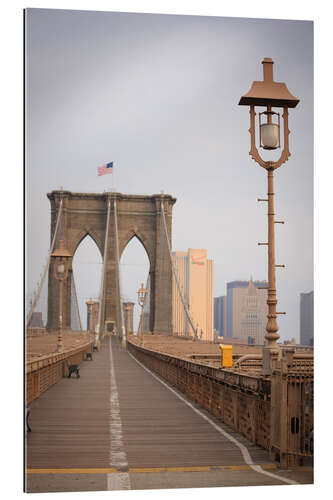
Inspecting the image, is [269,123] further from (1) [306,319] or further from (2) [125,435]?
(2) [125,435]

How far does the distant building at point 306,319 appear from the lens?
1007cm

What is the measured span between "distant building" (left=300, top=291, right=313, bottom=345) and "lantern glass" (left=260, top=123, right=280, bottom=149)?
2287 millimetres

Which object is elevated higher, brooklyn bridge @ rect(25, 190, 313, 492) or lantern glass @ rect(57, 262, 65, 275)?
lantern glass @ rect(57, 262, 65, 275)

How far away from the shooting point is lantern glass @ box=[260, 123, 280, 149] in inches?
395

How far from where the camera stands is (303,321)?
10266mm

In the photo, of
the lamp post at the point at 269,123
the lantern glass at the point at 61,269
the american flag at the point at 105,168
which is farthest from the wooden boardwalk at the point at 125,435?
the lantern glass at the point at 61,269

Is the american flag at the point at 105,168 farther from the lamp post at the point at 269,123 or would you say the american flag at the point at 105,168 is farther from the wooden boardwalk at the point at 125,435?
the wooden boardwalk at the point at 125,435

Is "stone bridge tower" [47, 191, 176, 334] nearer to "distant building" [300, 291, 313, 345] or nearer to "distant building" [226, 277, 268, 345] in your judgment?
"distant building" [226, 277, 268, 345]

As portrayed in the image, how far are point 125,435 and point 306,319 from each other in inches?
139

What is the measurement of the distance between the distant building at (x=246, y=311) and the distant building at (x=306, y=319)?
2672 millimetres

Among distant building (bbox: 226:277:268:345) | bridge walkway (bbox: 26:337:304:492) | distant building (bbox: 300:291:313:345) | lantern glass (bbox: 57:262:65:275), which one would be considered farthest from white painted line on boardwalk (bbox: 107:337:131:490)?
lantern glass (bbox: 57:262:65:275)

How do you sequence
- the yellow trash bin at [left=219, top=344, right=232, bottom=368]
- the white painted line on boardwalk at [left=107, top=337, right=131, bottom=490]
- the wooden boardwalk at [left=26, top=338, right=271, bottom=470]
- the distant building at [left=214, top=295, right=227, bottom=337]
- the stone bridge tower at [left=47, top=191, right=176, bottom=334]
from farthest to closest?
the stone bridge tower at [left=47, top=191, right=176, bottom=334], the distant building at [left=214, top=295, right=227, bottom=337], the yellow trash bin at [left=219, top=344, right=232, bottom=368], the wooden boardwalk at [left=26, top=338, right=271, bottom=470], the white painted line on boardwalk at [left=107, top=337, right=131, bottom=490]
